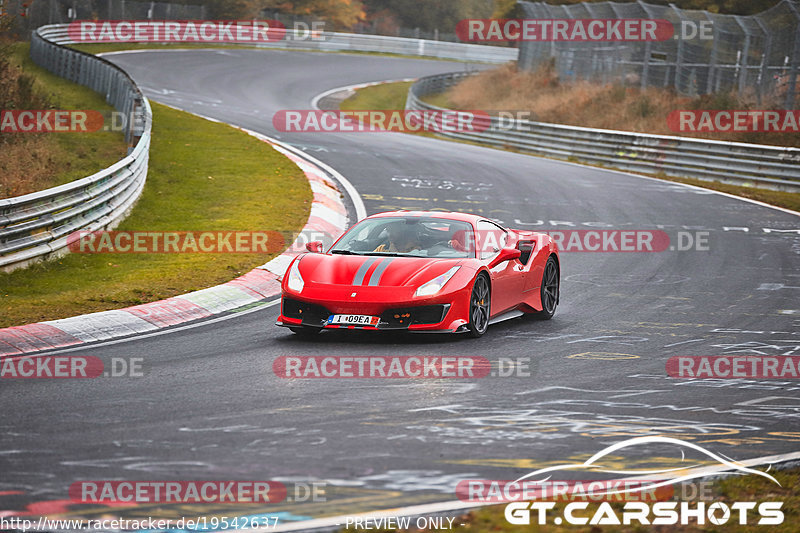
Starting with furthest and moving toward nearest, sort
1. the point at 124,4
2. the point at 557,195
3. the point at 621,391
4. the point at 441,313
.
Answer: the point at 124,4, the point at 557,195, the point at 441,313, the point at 621,391

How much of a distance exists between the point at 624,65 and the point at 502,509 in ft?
98.0

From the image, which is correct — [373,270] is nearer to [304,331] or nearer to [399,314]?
[399,314]

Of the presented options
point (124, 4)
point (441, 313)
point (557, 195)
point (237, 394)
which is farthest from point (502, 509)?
point (124, 4)

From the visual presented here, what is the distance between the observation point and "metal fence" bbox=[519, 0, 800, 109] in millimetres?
26641

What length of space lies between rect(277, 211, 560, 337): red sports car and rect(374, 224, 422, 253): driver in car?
1 cm

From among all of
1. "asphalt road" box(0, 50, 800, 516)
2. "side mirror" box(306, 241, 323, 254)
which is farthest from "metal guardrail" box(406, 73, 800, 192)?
"side mirror" box(306, 241, 323, 254)

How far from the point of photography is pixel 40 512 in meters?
4.97

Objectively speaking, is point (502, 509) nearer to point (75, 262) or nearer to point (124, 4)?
point (75, 262)

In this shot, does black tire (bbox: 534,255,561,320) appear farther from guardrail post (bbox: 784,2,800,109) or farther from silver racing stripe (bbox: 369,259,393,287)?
guardrail post (bbox: 784,2,800,109)

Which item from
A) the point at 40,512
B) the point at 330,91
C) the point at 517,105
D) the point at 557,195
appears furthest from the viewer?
the point at 330,91

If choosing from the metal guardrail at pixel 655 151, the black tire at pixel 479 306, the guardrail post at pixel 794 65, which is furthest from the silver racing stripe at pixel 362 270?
the guardrail post at pixel 794 65

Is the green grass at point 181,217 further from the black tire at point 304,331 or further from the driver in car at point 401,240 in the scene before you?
the driver in car at point 401,240

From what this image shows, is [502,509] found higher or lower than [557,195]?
higher

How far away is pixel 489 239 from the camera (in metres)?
11.1
